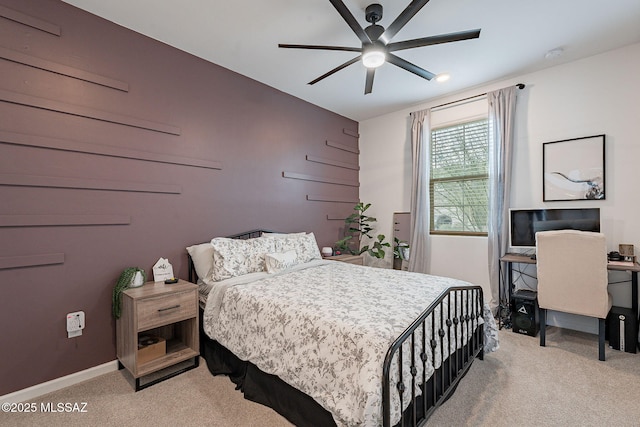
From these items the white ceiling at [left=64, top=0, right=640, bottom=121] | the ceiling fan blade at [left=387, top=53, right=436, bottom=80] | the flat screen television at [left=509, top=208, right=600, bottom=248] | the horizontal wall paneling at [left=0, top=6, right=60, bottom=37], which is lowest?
the flat screen television at [left=509, top=208, right=600, bottom=248]

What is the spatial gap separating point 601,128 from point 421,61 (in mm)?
1993

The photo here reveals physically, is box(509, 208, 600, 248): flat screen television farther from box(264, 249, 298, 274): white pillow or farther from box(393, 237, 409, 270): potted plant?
box(264, 249, 298, 274): white pillow

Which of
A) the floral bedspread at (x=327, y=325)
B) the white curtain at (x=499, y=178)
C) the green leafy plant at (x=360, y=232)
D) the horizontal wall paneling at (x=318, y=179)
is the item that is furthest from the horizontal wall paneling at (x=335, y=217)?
the white curtain at (x=499, y=178)

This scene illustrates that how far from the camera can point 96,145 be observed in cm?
234

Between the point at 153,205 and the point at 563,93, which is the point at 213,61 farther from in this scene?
the point at 563,93

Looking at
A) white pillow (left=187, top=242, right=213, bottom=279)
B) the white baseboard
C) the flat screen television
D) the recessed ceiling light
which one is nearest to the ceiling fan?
the recessed ceiling light

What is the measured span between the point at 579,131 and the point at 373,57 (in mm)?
2532

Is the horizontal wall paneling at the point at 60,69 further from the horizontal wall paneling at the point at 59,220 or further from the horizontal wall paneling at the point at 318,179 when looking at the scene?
the horizontal wall paneling at the point at 318,179

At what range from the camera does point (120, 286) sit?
234 centimetres

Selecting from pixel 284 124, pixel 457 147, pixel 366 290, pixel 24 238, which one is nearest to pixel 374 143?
pixel 457 147

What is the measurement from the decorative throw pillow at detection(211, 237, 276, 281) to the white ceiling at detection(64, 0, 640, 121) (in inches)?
75.3

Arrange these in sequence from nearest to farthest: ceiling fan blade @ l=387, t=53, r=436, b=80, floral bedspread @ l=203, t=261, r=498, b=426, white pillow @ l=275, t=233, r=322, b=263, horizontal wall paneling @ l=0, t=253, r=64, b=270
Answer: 1. floral bedspread @ l=203, t=261, r=498, b=426
2. horizontal wall paneling @ l=0, t=253, r=64, b=270
3. ceiling fan blade @ l=387, t=53, r=436, b=80
4. white pillow @ l=275, t=233, r=322, b=263

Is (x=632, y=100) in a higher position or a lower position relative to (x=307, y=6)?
lower

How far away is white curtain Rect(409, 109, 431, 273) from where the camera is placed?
414 cm
